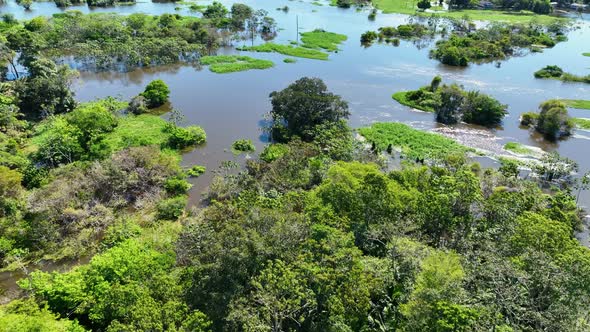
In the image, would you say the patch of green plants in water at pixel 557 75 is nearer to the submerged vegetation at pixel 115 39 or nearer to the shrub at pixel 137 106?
the submerged vegetation at pixel 115 39

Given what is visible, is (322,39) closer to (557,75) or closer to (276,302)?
(557,75)

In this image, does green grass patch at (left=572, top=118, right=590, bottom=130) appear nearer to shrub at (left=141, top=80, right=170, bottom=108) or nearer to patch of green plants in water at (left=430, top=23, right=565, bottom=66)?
patch of green plants in water at (left=430, top=23, right=565, bottom=66)

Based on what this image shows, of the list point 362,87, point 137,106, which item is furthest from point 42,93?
point 362,87

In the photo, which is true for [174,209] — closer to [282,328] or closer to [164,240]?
[164,240]

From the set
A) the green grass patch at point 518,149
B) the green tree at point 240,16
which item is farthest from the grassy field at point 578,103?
the green tree at point 240,16

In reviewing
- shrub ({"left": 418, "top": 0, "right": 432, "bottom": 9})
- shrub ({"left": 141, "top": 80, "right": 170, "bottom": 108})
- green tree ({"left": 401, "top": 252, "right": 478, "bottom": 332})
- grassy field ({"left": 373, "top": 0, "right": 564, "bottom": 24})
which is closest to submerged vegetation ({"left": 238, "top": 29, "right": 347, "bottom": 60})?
shrub ({"left": 141, "top": 80, "right": 170, "bottom": 108})
